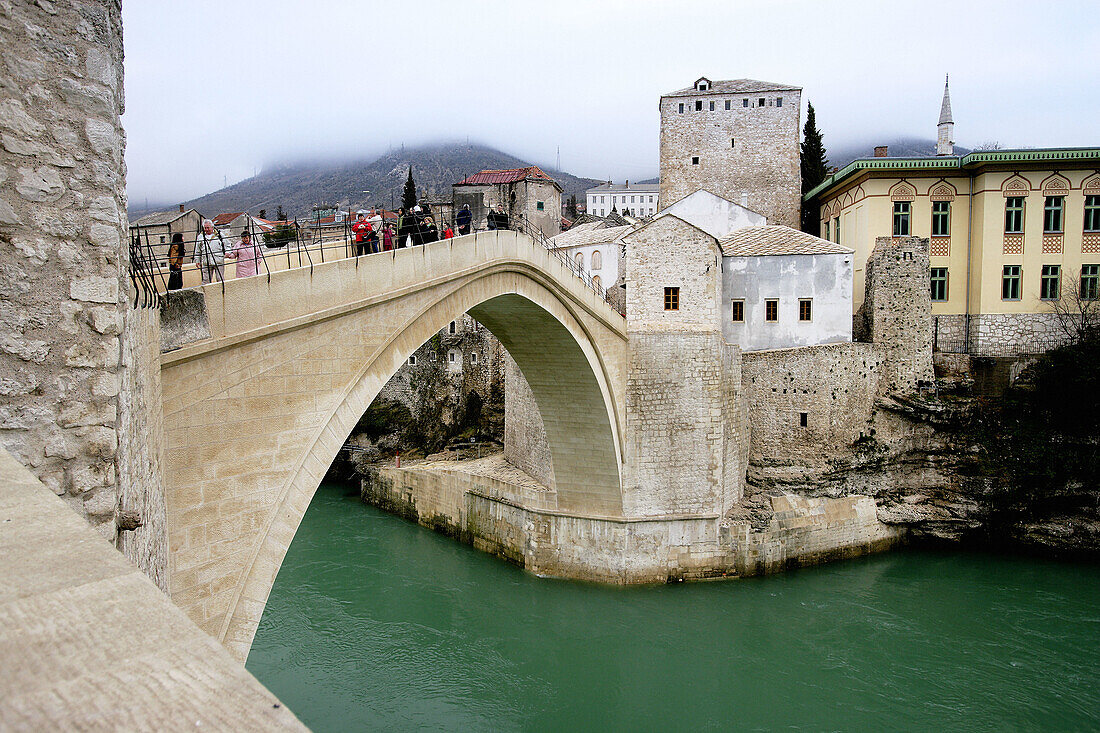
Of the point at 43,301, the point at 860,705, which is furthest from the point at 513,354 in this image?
the point at 43,301

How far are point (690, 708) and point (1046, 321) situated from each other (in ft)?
46.6

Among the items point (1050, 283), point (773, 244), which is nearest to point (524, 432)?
point (773, 244)

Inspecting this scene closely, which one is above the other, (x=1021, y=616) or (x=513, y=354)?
(x=513, y=354)

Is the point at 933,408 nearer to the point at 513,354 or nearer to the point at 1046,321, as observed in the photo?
the point at 1046,321

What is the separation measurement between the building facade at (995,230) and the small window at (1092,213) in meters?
0.03

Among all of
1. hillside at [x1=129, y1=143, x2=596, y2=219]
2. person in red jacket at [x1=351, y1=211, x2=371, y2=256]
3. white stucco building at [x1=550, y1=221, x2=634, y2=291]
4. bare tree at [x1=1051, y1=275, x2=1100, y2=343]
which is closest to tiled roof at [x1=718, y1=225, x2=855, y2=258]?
white stucco building at [x1=550, y1=221, x2=634, y2=291]

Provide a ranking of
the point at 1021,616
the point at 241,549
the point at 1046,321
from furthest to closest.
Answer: the point at 1046,321 < the point at 1021,616 < the point at 241,549

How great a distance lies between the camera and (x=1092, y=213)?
18.5 metres

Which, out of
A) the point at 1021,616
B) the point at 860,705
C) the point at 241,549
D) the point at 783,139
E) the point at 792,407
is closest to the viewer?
the point at 241,549

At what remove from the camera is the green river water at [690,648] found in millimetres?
11117

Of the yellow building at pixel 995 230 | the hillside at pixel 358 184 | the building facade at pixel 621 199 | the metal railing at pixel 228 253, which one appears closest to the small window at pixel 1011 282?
the yellow building at pixel 995 230

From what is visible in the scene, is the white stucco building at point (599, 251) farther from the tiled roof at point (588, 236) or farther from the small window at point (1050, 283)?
the small window at point (1050, 283)

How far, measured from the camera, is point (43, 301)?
9.98ft

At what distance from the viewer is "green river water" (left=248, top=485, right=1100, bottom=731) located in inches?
438
